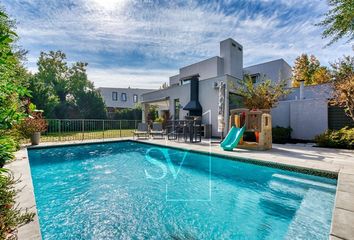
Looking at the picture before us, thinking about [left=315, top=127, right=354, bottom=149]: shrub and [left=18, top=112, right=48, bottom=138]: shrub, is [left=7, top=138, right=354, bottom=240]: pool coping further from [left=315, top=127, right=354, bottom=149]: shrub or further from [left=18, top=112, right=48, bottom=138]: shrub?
[left=315, top=127, right=354, bottom=149]: shrub

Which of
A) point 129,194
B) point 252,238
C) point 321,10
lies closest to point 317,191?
point 252,238

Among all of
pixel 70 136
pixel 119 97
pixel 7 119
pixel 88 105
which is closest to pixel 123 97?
pixel 119 97

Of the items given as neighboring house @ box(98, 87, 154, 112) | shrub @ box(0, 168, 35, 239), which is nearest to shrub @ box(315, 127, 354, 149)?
shrub @ box(0, 168, 35, 239)

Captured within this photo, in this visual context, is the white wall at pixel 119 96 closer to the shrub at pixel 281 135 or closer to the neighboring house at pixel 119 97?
the neighboring house at pixel 119 97

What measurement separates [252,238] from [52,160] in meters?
8.22

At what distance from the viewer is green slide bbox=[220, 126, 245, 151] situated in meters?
8.02

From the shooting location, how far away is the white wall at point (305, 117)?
10438 mm

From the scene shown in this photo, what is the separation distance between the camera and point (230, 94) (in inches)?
510

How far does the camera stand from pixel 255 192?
461 centimetres

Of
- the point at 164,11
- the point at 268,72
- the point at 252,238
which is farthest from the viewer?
the point at 268,72

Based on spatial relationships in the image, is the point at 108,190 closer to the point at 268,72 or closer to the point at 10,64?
the point at 10,64

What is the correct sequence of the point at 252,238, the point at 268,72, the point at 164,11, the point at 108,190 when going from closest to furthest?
the point at 252,238 → the point at 108,190 → the point at 164,11 → the point at 268,72

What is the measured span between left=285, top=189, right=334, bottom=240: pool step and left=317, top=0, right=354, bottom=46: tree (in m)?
6.52

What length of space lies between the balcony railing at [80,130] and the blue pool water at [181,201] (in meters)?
5.91
